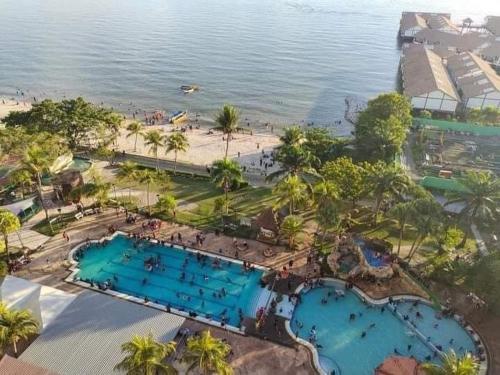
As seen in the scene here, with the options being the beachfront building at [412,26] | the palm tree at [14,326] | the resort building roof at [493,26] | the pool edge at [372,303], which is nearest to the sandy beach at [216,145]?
the pool edge at [372,303]

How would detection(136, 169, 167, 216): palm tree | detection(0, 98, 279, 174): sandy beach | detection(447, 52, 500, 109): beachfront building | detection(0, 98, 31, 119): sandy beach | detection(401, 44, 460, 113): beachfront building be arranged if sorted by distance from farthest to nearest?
detection(0, 98, 31, 119): sandy beach → detection(447, 52, 500, 109): beachfront building → detection(401, 44, 460, 113): beachfront building → detection(0, 98, 279, 174): sandy beach → detection(136, 169, 167, 216): palm tree

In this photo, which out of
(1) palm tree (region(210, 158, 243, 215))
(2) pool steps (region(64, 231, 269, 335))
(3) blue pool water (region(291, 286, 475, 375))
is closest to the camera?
(3) blue pool water (region(291, 286, 475, 375))

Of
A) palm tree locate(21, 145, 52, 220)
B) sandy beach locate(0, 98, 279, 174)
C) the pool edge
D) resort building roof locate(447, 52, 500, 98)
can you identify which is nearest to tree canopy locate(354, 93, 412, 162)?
sandy beach locate(0, 98, 279, 174)

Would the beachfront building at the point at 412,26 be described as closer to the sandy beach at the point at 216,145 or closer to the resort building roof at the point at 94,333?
the sandy beach at the point at 216,145

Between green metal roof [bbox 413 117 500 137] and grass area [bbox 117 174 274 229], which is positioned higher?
green metal roof [bbox 413 117 500 137]

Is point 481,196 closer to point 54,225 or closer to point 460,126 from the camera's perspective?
point 460,126

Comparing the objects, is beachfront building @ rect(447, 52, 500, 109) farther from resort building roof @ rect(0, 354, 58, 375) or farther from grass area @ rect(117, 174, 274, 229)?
resort building roof @ rect(0, 354, 58, 375)

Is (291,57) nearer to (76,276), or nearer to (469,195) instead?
(469,195)
